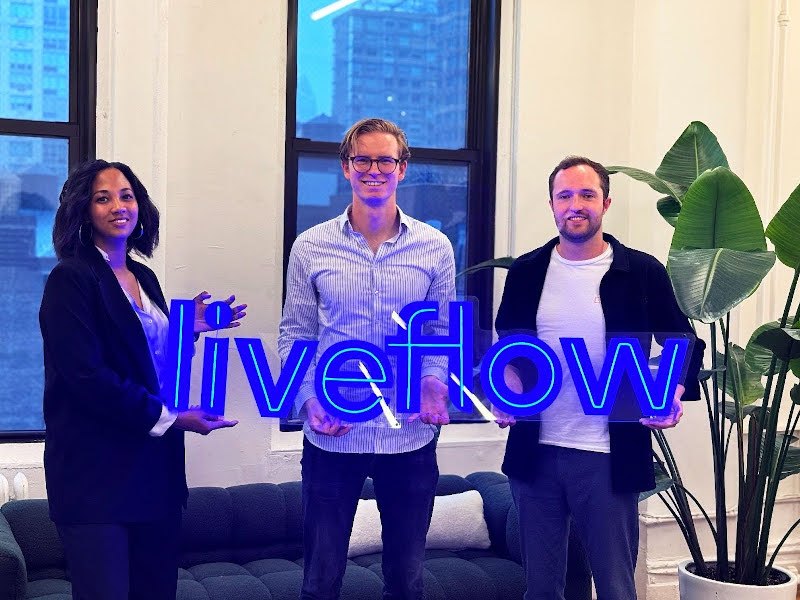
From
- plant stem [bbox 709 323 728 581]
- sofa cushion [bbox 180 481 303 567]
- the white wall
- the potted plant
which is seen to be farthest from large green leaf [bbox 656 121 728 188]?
sofa cushion [bbox 180 481 303 567]

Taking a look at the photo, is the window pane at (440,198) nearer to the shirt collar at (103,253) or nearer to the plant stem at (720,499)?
the plant stem at (720,499)

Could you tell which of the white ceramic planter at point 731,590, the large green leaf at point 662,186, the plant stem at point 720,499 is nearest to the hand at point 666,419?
the plant stem at point 720,499

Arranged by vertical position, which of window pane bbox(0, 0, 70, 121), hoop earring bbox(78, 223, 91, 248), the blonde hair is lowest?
hoop earring bbox(78, 223, 91, 248)

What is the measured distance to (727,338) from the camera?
3.62m

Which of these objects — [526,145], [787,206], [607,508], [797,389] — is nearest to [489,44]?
[526,145]

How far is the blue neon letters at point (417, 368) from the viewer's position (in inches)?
106

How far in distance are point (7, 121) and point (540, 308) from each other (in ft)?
8.00

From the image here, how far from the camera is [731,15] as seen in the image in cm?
455

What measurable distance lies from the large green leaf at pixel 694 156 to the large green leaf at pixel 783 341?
74 cm

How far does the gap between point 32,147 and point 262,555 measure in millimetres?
1822

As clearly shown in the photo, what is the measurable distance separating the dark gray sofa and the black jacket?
3.26 feet

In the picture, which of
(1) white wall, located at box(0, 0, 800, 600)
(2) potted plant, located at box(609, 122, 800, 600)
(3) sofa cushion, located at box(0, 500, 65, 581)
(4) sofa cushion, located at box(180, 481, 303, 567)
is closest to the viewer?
(2) potted plant, located at box(609, 122, 800, 600)

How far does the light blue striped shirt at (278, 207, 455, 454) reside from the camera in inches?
106

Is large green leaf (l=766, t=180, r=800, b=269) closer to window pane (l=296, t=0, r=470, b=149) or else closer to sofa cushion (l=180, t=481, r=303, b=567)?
window pane (l=296, t=0, r=470, b=149)
